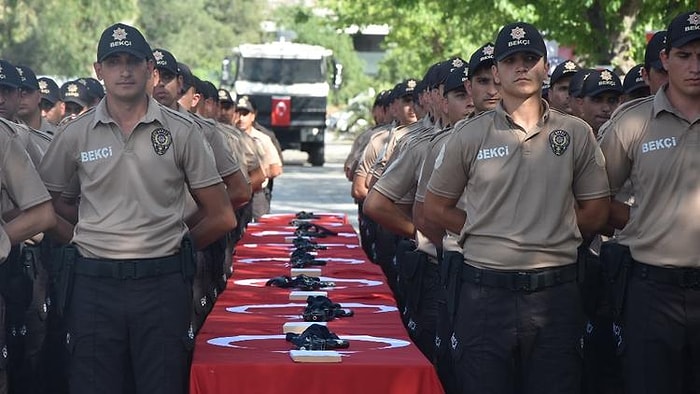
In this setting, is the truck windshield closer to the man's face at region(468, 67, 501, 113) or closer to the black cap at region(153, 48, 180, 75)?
the black cap at region(153, 48, 180, 75)

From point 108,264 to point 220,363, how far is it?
0.74m

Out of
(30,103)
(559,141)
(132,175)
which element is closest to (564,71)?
(30,103)

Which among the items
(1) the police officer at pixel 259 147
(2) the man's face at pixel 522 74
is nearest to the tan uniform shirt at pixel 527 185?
Result: (2) the man's face at pixel 522 74

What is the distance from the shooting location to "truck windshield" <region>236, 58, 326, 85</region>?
142 feet

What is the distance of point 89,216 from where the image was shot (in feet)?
24.7

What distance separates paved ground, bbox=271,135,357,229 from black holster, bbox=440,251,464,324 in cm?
1689

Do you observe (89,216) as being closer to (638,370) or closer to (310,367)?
(310,367)

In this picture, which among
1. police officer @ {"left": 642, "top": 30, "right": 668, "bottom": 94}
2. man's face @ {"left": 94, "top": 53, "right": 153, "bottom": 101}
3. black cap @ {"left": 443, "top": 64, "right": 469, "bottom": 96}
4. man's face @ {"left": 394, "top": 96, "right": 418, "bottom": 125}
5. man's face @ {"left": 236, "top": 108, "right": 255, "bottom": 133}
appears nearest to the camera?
man's face @ {"left": 94, "top": 53, "right": 153, "bottom": 101}

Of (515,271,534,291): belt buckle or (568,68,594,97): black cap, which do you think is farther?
(568,68,594,97): black cap

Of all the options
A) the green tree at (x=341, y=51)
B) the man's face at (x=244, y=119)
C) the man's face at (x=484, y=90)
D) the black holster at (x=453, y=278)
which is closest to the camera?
the black holster at (x=453, y=278)

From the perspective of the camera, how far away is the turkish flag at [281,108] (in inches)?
1681

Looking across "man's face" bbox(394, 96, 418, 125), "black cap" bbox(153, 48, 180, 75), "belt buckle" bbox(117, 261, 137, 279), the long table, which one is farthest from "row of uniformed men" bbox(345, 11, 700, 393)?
"man's face" bbox(394, 96, 418, 125)

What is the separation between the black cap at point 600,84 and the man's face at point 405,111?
5433 millimetres

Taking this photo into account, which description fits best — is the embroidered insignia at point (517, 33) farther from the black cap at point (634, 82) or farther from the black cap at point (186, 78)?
the black cap at point (186, 78)
